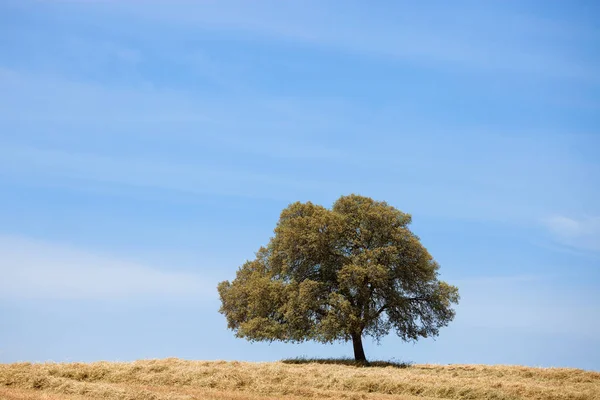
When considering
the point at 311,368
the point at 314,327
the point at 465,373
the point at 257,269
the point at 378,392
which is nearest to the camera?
the point at 378,392

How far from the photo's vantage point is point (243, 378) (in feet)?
84.7

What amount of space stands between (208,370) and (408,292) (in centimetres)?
1691

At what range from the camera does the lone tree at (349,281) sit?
124 ft

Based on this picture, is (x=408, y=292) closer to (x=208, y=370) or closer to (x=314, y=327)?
(x=314, y=327)

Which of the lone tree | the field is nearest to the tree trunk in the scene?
the lone tree

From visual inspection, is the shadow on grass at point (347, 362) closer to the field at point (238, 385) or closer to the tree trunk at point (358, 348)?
the tree trunk at point (358, 348)

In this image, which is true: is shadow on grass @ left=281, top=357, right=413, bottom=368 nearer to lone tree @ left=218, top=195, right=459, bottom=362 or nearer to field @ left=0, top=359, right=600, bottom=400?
lone tree @ left=218, top=195, right=459, bottom=362

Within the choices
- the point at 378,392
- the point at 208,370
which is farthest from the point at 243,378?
the point at 378,392

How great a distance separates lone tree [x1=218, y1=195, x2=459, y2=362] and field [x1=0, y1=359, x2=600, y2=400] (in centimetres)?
798

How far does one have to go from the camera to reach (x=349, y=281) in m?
37.9

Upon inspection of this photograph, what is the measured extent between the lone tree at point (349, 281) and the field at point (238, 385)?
7.98 m

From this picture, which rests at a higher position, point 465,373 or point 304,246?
point 304,246

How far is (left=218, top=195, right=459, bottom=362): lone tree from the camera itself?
37.9 m

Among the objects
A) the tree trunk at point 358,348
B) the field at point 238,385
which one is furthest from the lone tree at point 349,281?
the field at point 238,385
